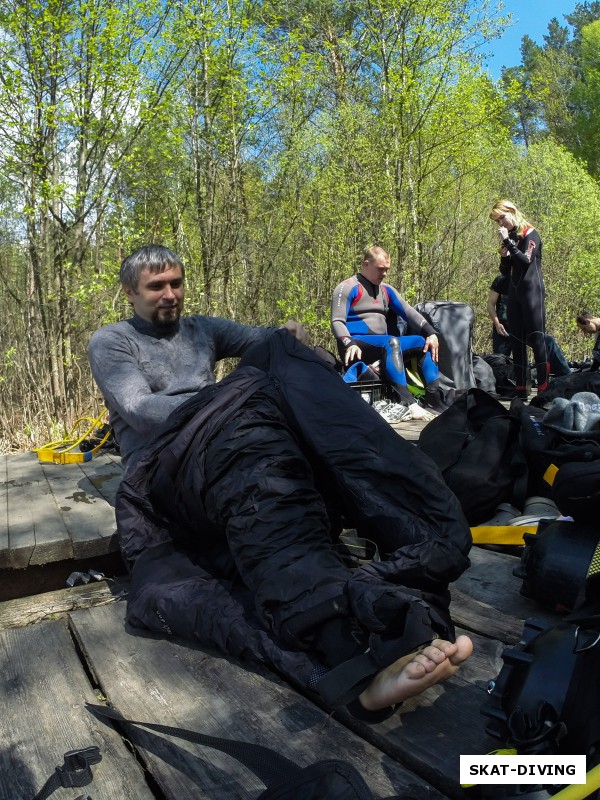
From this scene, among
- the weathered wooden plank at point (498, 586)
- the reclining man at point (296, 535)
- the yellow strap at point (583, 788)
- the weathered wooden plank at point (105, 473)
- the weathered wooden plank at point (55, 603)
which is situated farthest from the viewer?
the weathered wooden plank at point (105, 473)

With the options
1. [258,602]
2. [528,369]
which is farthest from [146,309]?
[528,369]

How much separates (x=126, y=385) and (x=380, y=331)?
3374 mm

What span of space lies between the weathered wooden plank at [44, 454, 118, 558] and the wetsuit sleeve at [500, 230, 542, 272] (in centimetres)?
449

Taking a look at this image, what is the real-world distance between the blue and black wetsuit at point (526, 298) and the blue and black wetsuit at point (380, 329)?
1.27 metres

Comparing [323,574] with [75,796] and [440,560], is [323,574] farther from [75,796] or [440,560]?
[75,796]

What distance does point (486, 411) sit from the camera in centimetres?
263

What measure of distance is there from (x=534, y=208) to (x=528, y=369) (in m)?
15.4

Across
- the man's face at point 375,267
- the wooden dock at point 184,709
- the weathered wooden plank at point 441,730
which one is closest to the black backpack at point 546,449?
the wooden dock at point 184,709

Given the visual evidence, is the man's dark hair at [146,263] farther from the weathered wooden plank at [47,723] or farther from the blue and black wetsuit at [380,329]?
the blue and black wetsuit at [380,329]

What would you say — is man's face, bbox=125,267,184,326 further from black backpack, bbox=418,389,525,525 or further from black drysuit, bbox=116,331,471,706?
black backpack, bbox=418,389,525,525

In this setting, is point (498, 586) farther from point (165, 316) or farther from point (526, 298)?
point (526, 298)

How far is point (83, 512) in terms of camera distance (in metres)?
2.43

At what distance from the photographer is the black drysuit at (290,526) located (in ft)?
4.15

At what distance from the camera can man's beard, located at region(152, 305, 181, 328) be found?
104 inches
